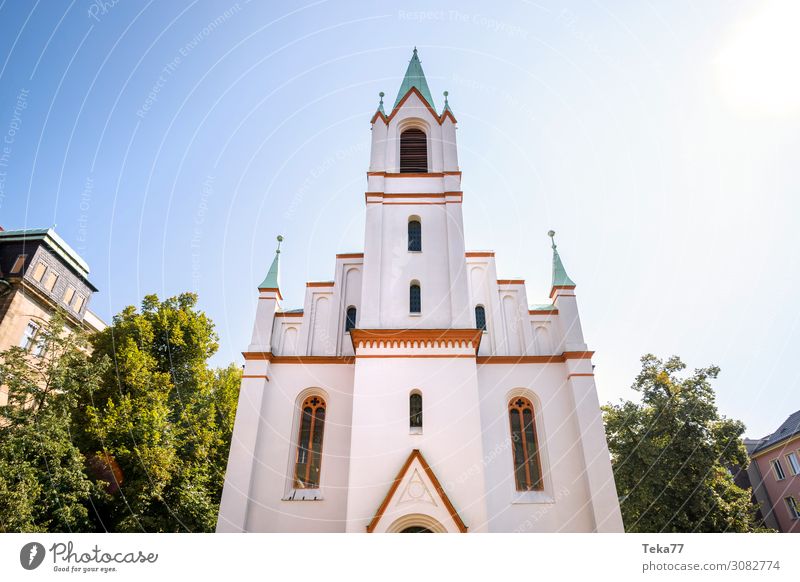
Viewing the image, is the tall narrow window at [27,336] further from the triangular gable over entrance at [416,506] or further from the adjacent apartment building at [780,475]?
the adjacent apartment building at [780,475]

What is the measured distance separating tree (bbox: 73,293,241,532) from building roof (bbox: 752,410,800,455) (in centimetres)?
3575

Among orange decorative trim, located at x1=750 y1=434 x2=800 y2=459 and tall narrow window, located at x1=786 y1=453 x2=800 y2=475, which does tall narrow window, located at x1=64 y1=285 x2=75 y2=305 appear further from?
tall narrow window, located at x1=786 y1=453 x2=800 y2=475

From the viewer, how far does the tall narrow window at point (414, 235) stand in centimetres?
1936

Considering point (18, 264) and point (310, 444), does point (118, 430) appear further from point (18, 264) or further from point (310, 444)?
point (18, 264)

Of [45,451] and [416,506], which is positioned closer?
[416,506]

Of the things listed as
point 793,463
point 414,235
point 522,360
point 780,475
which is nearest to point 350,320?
point 414,235

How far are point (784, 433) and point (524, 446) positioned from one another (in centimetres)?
2812

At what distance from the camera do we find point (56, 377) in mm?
17375

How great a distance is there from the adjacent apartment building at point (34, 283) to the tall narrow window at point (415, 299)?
804 inches

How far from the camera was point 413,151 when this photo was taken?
22.4m
